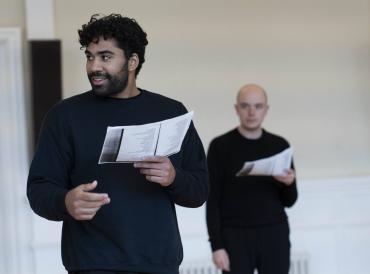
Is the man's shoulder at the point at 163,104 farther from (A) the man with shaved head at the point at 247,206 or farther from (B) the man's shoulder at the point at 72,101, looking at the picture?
(A) the man with shaved head at the point at 247,206

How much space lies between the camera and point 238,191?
371 cm

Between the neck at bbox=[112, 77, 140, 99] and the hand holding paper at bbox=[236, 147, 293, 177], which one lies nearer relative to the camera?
the neck at bbox=[112, 77, 140, 99]

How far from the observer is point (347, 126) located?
526cm

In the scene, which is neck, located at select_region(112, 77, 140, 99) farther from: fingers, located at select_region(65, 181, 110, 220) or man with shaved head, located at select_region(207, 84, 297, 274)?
man with shaved head, located at select_region(207, 84, 297, 274)

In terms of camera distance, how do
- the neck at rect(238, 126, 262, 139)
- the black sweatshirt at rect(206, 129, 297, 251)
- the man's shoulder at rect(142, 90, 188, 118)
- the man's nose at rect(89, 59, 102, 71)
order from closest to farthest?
1. the man's nose at rect(89, 59, 102, 71)
2. the man's shoulder at rect(142, 90, 188, 118)
3. the black sweatshirt at rect(206, 129, 297, 251)
4. the neck at rect(238, 126, 262, 139)

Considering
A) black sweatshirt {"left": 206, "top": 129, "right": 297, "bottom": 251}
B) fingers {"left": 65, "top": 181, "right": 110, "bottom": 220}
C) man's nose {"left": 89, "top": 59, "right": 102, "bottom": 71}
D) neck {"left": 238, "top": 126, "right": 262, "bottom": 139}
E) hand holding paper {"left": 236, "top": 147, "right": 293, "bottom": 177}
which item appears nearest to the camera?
fingers {"left": 65, "top": 181, "right": 110, "bottom": 220}

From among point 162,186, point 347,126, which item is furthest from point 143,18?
point 162,186

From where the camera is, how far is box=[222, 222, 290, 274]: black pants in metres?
3.65

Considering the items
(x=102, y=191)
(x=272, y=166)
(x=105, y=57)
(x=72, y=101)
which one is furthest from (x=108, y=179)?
(x=272, y=166)

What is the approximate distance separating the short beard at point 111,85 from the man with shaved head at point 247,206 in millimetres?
1400

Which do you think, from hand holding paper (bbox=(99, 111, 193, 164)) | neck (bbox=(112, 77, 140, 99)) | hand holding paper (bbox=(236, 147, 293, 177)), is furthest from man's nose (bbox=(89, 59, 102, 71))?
hand holding paper (bbox=(236, 147, 293, 177))

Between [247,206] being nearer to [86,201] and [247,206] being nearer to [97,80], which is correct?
[97,80]

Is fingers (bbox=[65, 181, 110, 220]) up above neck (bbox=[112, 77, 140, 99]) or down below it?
below

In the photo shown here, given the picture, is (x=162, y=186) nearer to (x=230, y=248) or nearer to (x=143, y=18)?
(x=230, y=248)
